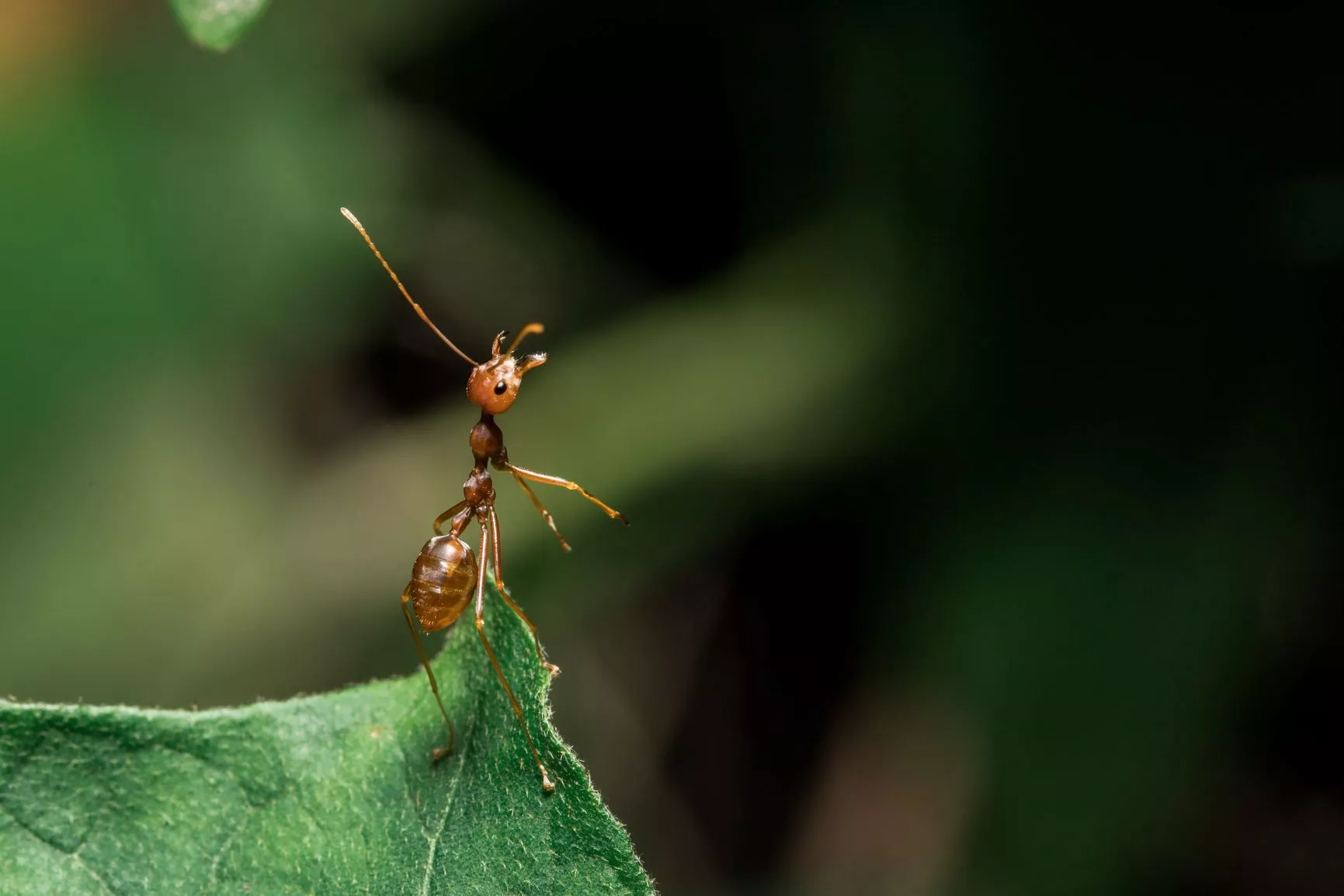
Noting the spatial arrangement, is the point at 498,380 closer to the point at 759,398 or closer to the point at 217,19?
the point at 759,398

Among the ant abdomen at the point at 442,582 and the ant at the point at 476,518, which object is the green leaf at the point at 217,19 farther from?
the ant abdomen at the point at 442,582

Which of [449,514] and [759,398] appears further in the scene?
[759,398]

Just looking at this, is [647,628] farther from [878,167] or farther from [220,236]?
[220,236]

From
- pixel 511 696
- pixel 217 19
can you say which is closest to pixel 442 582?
pixel 511 696

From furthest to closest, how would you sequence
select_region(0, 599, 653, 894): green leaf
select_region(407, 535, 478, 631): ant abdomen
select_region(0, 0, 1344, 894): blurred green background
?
1. select_region(0, 0, 1344, 894): blurred green background
2. select_region(407, 535, 478, 631): ant abdomen
3. select_region(0, 599, 653, 894): green leaf

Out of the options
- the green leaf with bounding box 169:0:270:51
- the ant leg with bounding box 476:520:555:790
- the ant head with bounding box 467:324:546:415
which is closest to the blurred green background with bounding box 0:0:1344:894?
the ant head with bounding box 467:324:546:415

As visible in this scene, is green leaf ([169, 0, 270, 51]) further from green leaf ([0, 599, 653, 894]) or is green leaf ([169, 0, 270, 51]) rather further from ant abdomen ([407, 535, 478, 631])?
ant abdomen ([407, 535, 478, 631])
